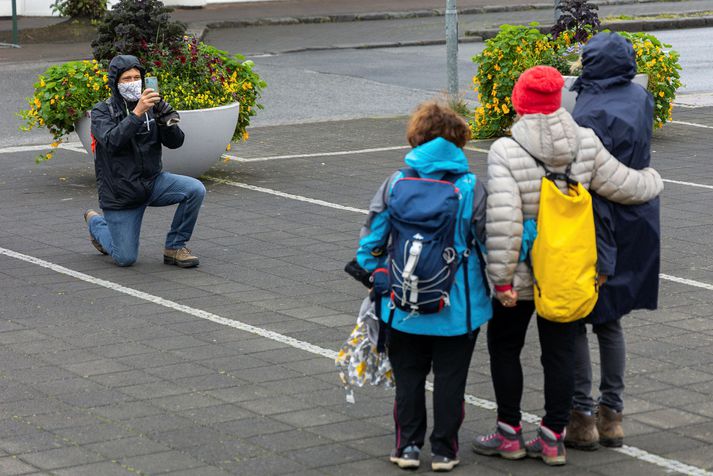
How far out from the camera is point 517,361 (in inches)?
216

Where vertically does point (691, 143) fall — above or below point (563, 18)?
below

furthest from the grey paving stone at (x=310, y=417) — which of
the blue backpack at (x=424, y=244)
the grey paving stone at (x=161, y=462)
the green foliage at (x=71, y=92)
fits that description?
the green foliage at (x=71, y=92)

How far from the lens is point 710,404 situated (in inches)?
243

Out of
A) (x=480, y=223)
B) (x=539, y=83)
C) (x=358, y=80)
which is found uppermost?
(x=539, y=83)

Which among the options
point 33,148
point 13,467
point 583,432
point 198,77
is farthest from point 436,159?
point 33,148

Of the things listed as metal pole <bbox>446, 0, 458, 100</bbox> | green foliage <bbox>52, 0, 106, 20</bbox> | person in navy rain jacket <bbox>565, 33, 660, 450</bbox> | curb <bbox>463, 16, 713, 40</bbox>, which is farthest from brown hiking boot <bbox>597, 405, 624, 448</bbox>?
green foliage <bbox>52, 0, 106, 20</bbox>

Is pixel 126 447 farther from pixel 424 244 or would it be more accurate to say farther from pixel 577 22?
pixel 577 22

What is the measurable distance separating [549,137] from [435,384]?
112 cm

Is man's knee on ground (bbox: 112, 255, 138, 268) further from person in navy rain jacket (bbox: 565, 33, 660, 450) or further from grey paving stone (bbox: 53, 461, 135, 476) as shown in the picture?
person in navy rain jacket (bbox: 565, 33, 660, 450)

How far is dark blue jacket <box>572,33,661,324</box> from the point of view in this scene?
552cm

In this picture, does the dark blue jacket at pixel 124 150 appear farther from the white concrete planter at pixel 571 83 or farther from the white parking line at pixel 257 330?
the white concrete planter at pixel 571 83

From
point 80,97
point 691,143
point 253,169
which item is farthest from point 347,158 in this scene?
→ point 691,143

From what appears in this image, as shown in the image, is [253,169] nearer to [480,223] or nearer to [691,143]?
[691,143]

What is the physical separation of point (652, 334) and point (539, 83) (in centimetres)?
252
